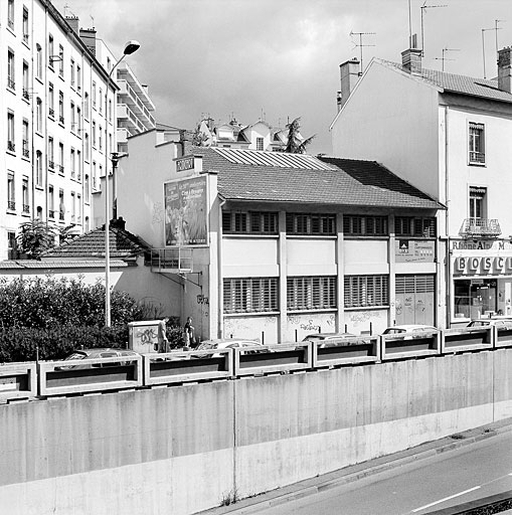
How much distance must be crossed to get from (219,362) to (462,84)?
32441 mm

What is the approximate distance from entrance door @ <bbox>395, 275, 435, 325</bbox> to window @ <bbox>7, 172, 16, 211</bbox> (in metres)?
21.0

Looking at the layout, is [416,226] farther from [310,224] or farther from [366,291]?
[310,224]

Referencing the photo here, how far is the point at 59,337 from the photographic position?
2869 cm

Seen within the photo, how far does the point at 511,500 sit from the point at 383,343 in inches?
311

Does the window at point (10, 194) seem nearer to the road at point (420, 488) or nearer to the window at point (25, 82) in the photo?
the window at point (25, 82)

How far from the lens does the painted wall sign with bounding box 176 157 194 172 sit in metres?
33.6

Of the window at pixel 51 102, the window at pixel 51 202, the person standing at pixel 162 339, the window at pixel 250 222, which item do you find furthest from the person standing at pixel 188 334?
the window at pixel 51 102

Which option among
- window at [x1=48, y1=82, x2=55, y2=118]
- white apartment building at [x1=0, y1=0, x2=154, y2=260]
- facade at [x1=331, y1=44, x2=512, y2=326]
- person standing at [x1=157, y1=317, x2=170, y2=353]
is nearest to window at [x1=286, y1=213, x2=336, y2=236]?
facade at [x1=331, y1=44, x2=512, y2=326]

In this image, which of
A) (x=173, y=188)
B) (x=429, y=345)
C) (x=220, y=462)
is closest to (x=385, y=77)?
(x=173, y=188)

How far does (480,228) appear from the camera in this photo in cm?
4047

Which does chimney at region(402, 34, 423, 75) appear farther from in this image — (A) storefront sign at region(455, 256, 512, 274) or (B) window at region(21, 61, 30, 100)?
(B) window at region(21, 61, 30, 100)

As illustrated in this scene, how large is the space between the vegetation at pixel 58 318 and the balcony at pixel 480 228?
55.8 feet

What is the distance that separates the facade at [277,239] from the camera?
1281 inches

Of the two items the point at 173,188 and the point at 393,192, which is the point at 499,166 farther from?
the point at 173,188
